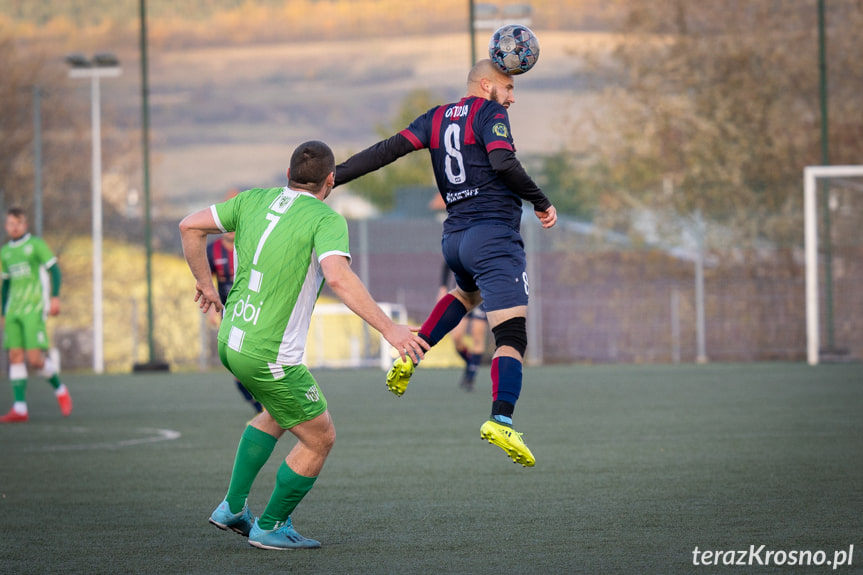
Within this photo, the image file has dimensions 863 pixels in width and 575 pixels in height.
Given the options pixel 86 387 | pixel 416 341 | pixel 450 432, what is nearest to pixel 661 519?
pixel 416 341

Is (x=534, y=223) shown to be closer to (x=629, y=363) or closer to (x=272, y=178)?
(x=629, y=363)

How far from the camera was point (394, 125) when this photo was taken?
31703mm

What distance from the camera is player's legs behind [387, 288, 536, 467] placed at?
566 cm

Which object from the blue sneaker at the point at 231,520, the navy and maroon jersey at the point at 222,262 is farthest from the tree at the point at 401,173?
the blue sneaker at the point at 231,520

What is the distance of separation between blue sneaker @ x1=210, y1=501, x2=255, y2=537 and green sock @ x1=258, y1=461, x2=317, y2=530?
0.08m

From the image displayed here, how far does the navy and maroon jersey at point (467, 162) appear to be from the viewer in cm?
613

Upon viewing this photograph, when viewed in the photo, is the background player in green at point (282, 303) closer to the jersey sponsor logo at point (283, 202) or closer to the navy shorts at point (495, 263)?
the jersey sponsor logo at point (283, 202)

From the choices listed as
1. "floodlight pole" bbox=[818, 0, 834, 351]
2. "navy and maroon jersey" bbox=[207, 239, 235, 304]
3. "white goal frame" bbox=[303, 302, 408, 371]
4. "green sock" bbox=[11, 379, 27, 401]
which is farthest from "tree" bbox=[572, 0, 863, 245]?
"green sock" bbox=[11, 379, 27, 401]

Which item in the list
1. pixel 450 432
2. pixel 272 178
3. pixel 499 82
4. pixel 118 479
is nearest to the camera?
pixel 499 82

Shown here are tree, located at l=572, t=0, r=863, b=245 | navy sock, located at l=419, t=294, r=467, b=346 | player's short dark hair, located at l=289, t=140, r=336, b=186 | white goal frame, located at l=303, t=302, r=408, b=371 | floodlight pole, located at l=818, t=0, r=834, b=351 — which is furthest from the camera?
tree, located at l=572, t=0, r=863, b=245

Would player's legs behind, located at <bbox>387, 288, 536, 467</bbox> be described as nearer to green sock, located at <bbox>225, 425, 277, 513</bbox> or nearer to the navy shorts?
the navy shorts

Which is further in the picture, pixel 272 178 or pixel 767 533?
pixel 272 178

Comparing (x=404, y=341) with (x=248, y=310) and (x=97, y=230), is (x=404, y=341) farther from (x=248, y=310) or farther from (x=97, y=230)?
(x=97, y=230)

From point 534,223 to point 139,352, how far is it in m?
7.94
